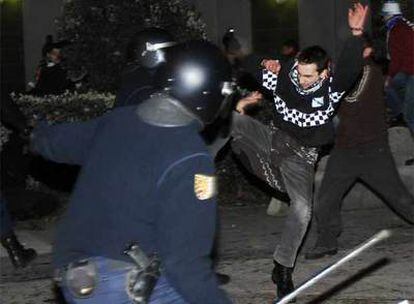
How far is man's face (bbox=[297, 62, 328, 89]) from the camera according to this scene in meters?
6.01

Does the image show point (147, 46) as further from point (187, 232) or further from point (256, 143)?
point (187, 232)

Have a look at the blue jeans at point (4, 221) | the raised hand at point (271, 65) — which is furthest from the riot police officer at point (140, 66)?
the blue jeans at point (4, 221)

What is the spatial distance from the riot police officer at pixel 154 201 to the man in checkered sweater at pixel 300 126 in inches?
114

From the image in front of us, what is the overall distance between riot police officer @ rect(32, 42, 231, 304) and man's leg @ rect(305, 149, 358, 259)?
431 cm

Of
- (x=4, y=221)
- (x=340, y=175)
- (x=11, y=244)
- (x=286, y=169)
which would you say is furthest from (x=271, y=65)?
(x=11, y=244)

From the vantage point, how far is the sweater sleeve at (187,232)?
283 centimetres

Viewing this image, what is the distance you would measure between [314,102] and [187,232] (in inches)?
131

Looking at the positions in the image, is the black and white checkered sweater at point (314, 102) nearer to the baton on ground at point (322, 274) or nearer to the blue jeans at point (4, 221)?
the blue jeans at point (4, 221)

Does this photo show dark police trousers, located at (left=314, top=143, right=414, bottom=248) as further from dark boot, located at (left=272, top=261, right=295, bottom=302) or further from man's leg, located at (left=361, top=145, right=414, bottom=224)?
dark boot, located at (left=272, top=261, right=295, bottom=302)

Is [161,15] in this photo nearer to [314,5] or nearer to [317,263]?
[317,263]

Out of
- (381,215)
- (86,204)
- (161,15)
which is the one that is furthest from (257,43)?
(86,204)

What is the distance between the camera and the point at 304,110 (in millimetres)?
6043


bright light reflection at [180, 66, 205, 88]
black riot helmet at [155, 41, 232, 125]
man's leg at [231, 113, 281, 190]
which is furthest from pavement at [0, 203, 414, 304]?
bright light reflection at [180, 66, 205, 88]

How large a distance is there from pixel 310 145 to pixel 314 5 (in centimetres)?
1379
